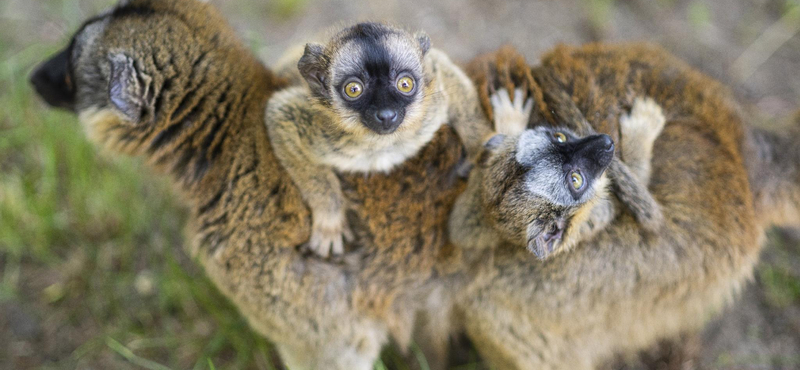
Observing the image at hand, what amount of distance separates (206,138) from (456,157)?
1680mm

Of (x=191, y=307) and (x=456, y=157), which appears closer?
(x=456, y=157)

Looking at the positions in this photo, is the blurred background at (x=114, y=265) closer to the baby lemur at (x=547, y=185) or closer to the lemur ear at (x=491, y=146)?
the baby lemur at (x=547, y=185)

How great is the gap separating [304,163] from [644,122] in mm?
2166

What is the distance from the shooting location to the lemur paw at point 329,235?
3.74 meters

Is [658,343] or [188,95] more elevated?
[188,95]

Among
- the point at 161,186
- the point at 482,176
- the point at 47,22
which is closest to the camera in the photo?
the point at 482,176

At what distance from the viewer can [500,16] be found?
675 cm

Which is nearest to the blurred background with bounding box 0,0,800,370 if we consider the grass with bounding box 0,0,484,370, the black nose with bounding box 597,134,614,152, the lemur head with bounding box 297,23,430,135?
the grass with bounding box 0,0,484,370

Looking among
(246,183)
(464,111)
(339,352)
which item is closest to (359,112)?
(464,111)

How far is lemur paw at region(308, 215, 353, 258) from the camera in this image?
3741 millimetres

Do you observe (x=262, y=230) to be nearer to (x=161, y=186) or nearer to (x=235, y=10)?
(x=161, y=186)

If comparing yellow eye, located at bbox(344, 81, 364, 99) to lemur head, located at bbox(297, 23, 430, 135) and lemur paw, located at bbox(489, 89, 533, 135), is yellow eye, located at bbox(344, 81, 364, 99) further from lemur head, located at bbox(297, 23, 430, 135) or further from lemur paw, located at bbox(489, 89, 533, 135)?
lemur paw, located at bbox(489, 89, 533, 135)

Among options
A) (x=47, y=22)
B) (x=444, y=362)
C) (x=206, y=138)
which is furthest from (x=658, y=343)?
(x=47, y=22)

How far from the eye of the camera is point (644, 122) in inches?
145
